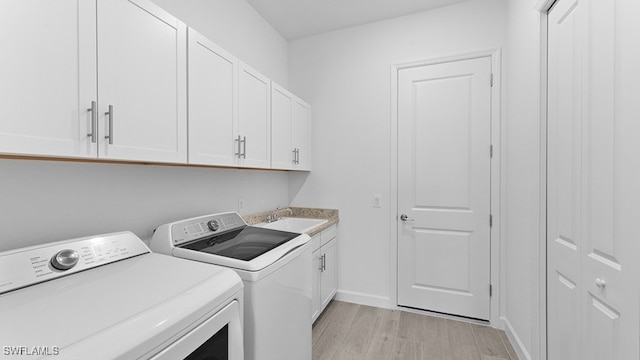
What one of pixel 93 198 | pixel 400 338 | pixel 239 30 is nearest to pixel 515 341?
pixel 400 338

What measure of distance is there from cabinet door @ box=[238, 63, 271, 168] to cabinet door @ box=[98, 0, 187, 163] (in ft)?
1.53

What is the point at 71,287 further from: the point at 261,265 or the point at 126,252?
the point at 261,265

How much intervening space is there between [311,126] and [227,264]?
6.56 ft

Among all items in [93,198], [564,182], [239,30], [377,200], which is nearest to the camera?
[93,198]

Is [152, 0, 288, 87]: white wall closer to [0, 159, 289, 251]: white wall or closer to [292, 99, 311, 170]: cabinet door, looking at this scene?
[292, 99, 311, 170]: cabinet door

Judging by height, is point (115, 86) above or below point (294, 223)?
above

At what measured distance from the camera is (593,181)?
1.13m

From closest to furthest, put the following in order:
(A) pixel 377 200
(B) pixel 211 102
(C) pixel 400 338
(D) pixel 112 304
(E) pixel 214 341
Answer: (D) pixel 112 304 → (E) pixel 214 341 → (B) pixel 211 102 → (C) pixel 400 338 → (A) pixel 377 200

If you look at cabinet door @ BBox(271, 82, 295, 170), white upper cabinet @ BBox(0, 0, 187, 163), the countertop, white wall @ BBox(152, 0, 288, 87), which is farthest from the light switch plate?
white upper cabinet @ BBox(0, 0, 187, 163)

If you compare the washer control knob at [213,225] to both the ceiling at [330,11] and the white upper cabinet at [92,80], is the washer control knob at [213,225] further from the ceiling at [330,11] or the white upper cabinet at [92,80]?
the ceiling at [330,11]

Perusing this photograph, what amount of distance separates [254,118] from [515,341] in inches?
99.1

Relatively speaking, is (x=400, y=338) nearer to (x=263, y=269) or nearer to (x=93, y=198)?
(x=263, y=269)

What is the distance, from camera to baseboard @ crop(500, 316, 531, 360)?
179 centimetres

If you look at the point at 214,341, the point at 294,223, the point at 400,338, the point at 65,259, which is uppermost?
the point at 65,259
